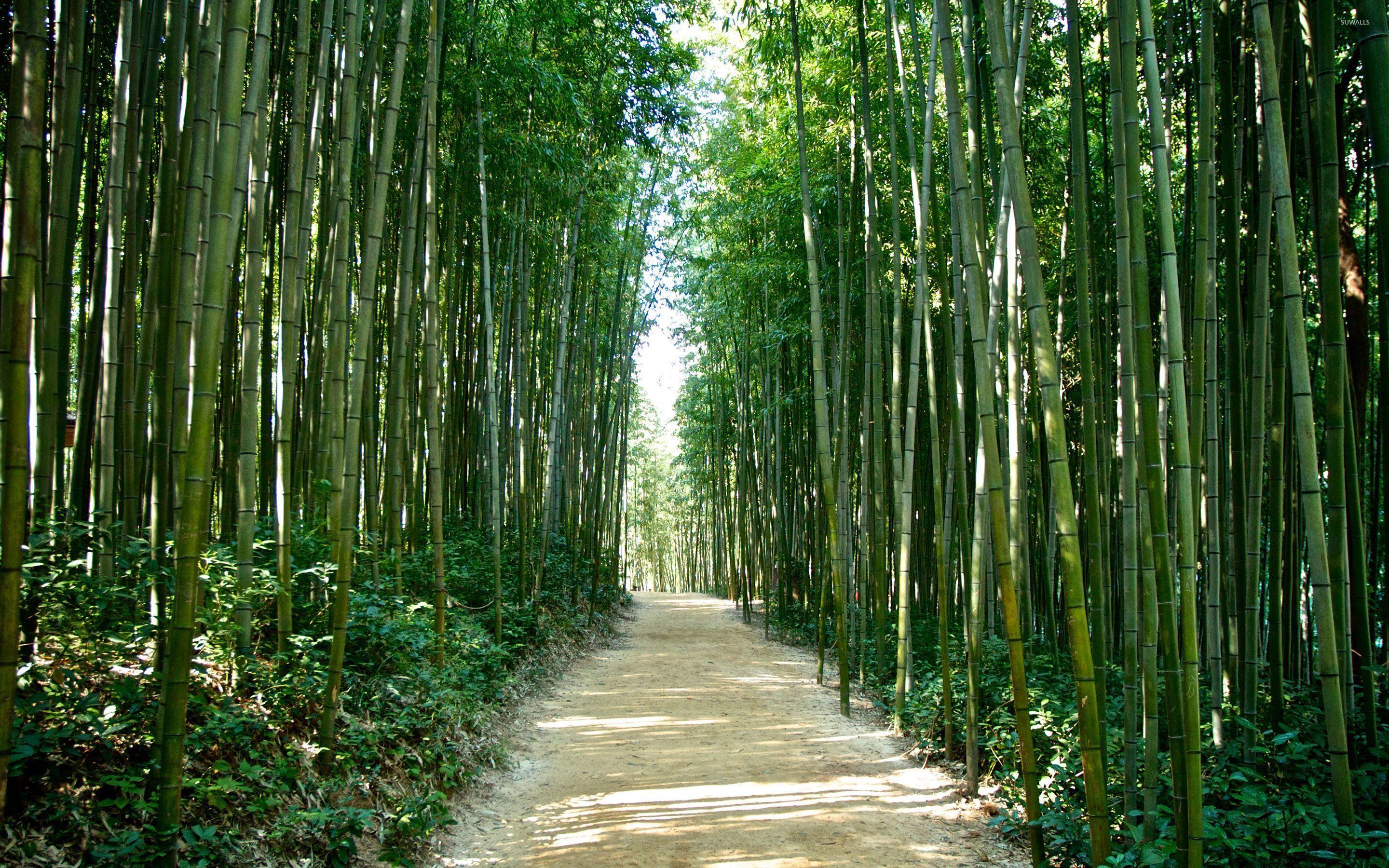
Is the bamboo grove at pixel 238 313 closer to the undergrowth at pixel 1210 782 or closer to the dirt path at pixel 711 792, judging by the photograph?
the dirt path at pixel 711 792

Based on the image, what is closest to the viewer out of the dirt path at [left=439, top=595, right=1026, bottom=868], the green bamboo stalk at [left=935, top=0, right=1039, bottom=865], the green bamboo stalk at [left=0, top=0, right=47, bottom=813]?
the green bamboo stalk at [left=0, top=0, right=47, bottom=813]

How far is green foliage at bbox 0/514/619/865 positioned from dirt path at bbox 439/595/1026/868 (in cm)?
30

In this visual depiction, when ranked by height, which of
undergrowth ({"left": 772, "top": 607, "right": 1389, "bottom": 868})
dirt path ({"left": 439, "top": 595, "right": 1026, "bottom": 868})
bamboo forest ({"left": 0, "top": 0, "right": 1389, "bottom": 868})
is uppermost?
bamboo forest ({"left": 0, "top": 0, "right": 1389, "bottom": 868})

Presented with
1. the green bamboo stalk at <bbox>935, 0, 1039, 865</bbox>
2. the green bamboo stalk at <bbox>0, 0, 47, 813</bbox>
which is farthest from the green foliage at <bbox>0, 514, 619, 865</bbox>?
the green bamboo stalk at <bbox>935, 0, 1039, 865</bbox>

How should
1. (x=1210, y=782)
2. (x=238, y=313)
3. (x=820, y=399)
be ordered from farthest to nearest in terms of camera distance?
(x=820, y=399) → (x=238, y=313) → (x=1210, y=782)

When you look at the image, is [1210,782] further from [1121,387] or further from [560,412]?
[560,412]

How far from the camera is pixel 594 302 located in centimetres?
796

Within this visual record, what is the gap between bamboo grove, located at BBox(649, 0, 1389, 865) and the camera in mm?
2020

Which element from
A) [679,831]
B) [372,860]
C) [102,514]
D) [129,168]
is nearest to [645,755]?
[679,831]

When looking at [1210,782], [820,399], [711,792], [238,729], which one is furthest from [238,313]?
[1210,782]

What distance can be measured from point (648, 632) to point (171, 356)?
7.27 meters

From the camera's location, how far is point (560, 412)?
270 inches

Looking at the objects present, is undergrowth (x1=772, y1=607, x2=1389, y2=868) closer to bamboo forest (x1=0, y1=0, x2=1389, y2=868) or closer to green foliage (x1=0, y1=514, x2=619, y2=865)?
bamboo forest (x1=0, y1=0, x2=1389, y2=868)

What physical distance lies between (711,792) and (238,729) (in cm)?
184
